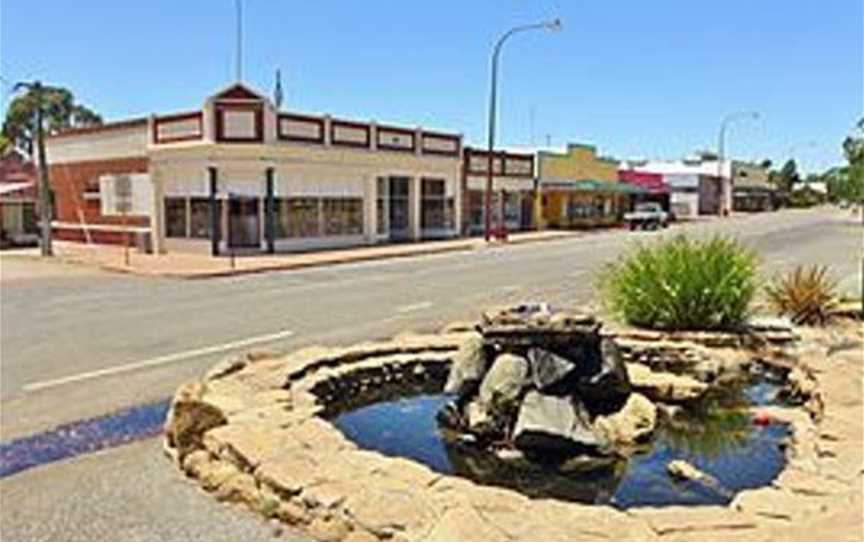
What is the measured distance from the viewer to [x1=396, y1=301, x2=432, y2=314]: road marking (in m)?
18.1

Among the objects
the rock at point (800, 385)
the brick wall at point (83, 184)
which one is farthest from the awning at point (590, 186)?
the rock at point (800, 385)

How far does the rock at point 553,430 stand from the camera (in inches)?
289

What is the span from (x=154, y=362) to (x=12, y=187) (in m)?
38.4

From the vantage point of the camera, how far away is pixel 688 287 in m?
12.1

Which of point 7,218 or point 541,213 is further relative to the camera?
point 541,213

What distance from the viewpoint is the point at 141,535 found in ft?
18.7

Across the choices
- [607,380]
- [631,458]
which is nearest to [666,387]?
[607,380]

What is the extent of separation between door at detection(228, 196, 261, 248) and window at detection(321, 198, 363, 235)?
3563 millimetres

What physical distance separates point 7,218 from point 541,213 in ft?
95.7

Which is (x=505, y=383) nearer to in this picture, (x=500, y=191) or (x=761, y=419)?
(x=761, y=419)

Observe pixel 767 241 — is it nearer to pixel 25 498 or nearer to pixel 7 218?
pixel 7 218

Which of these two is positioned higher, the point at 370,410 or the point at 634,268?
the point at 634,268

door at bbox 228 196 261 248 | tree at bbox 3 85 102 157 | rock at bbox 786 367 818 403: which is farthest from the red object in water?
tree at bbox 3 85 102 157

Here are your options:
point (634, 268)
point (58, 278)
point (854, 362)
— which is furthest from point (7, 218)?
point (854, 362)
